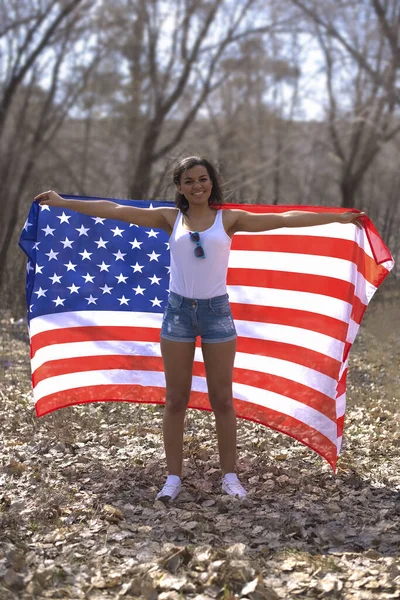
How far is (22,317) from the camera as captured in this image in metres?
13.0

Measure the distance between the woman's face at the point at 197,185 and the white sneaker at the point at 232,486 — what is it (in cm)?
176

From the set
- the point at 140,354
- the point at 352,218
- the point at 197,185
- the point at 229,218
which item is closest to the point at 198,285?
the point at 229,218

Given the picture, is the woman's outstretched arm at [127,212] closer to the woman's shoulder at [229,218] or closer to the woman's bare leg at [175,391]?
the woman's shoulder at [229,218]

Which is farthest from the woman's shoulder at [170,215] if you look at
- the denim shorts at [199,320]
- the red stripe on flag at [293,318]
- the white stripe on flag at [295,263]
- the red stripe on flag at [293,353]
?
the red stripe on flag at [293,353]

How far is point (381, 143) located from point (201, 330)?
20028 mm

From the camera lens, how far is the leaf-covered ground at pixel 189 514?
358 cm

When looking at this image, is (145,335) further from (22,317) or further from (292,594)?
(22,317)

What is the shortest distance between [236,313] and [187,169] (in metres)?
1.41

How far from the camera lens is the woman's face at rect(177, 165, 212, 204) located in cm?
449

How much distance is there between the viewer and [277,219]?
463 cm

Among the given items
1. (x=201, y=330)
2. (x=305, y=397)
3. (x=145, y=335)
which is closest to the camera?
(x=201, y=330)

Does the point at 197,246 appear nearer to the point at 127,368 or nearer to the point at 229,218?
the point at 229,218

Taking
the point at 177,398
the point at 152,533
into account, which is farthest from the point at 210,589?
the point at 177,398

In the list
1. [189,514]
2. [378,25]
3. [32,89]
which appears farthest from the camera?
[32,89]
